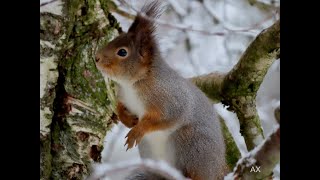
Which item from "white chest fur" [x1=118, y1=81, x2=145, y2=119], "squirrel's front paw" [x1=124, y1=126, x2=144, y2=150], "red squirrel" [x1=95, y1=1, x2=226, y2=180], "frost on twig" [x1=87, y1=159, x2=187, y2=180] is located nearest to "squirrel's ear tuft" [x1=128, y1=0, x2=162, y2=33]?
"red squirrel" [x1=95, y1=1, x2=226, y2=180]

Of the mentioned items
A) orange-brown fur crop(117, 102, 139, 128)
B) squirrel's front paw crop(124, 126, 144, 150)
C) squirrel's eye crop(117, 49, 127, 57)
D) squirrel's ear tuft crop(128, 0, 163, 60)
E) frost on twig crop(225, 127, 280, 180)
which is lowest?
frost on twig crop(225, 127, 280, 180)

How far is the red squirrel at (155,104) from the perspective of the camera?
6.26 feet

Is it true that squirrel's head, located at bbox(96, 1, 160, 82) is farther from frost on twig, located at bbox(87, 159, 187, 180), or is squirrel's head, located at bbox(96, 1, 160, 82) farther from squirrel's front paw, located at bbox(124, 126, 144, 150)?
frost on twig, located at bbox(87, 159, 187, 180)

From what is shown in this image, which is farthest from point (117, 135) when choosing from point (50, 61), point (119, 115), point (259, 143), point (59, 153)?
point (259, 143)

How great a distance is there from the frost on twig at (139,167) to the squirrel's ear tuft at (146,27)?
1.11ft

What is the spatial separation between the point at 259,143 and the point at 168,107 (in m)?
0.32

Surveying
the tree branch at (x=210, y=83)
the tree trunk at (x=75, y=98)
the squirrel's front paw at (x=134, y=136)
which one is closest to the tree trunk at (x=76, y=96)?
the tree trunk at (x=75, y=98)

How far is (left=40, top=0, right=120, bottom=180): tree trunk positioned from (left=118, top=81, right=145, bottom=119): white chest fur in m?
0.06

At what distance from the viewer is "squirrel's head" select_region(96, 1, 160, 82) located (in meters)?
1.92

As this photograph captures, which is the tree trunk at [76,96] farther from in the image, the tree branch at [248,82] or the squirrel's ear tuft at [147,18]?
the tree branch at [248,82]

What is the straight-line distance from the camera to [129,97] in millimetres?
1953

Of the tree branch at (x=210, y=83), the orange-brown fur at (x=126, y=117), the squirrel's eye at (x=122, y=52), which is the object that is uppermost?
the squirrel's eye at (x=122, y=52)

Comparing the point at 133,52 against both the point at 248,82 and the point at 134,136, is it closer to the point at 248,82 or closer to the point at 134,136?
the point at 134,136

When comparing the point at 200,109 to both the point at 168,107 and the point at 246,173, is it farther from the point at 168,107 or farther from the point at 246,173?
the point at 246,173
